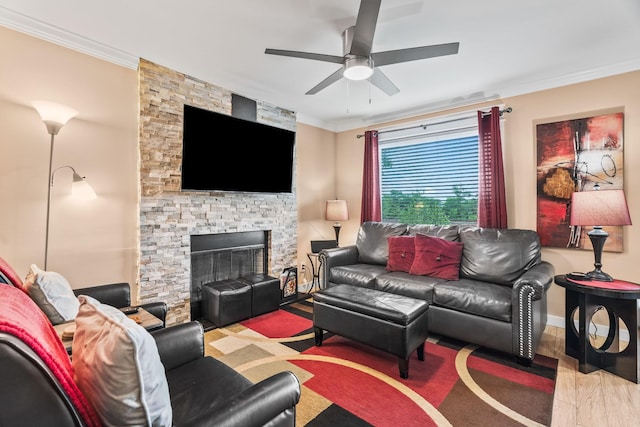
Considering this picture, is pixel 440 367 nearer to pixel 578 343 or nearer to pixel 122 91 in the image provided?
pixel 578 343

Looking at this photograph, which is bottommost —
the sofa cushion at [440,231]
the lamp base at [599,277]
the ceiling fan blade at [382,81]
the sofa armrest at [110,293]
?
the sofa armrest at [110,293]

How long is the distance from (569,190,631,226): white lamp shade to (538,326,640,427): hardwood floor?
1139mm

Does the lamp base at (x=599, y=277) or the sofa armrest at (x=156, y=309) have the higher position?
the lamp base at (x=599, y=277)

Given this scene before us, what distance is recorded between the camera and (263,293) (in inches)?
141

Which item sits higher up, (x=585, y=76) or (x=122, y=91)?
(x=585, y=76)

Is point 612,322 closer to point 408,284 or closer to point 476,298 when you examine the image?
point 476,298

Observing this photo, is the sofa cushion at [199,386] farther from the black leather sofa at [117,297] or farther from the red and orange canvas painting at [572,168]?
the red and orange canvas painting at [572,168]

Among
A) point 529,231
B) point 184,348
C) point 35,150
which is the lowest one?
point 184,348

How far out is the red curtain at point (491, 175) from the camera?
3531 mm

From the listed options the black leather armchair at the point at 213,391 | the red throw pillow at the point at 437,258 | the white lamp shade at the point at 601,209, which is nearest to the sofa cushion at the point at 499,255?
the red throw pillow at the point at 437,258

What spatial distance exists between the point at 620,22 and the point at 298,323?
3845mm

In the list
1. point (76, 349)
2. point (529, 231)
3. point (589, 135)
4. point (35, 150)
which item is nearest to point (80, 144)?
point (35, 150)

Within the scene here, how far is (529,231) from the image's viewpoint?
3172mm

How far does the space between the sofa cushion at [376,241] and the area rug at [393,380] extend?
1239 mm
